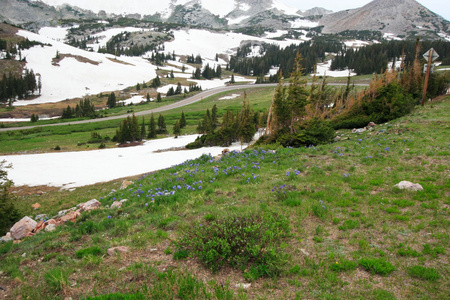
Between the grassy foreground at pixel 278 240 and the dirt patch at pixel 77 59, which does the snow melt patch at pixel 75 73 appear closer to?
the dirt patch at pixel 77 59

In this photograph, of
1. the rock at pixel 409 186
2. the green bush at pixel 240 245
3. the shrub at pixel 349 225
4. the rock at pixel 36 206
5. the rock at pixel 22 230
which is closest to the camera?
Answer: the green bush at pixel 240 245

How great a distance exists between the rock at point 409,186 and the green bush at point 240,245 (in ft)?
17.4

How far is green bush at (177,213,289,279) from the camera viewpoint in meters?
5.18

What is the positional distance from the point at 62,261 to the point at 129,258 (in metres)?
1.86

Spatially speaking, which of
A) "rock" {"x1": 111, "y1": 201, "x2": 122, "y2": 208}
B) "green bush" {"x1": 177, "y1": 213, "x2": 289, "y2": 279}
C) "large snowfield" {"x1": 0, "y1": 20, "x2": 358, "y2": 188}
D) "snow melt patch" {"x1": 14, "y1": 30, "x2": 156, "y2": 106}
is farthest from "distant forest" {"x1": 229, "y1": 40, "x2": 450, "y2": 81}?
"green bush" {"x1": 177, "y1": 213, "x2": 289, "y2": 279}

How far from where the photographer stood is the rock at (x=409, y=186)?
8266 mm

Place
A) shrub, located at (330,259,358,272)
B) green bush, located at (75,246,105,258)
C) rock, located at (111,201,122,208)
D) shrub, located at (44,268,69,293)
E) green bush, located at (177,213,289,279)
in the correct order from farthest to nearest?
rock, located at (111,201,122,208)
green bush, located at (75,246,105,258)
green bush, located at (177,213,289,279)
shrub, located at (330,259,358,272)
shrub, located at (44,268,69,293)

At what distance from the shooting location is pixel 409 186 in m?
8.40

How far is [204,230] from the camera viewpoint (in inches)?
242

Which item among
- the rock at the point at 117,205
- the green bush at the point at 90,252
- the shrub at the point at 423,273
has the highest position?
the shrub at the point at 423,273

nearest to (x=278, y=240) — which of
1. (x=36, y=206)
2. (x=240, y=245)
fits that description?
(x=240, y=245)

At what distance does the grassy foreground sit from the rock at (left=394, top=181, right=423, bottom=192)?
Result: 0.72 feet

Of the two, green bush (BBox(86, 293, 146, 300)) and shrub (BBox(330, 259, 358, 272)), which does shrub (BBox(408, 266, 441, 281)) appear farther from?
green bush (BBox(86, 293, 146, 300))

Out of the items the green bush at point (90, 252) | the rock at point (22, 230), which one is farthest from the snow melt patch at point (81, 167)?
the green bush at point (90, 252)
